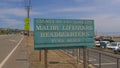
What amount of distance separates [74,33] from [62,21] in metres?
0.76

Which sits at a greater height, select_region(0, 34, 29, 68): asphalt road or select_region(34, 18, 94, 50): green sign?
select_region(34, 18, 94, 50): green sign

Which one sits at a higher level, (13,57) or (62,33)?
(62,33)

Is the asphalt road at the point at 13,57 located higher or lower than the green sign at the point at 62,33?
lower

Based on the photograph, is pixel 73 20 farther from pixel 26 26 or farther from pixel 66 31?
pixel 26 26

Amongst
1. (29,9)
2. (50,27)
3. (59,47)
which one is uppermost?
(29,9)

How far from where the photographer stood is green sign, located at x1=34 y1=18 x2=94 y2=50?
443 inches

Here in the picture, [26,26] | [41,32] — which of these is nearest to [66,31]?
[41,32]

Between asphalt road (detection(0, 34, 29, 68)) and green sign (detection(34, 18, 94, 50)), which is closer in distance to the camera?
green sign (detection(34, 18, 94, 50))

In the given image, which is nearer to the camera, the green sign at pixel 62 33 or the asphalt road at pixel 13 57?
the green sign at pixel 62 33

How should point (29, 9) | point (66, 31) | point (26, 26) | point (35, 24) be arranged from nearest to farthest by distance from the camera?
point (35, 24), point (66, 31), point (26, 26), point (29, 9)

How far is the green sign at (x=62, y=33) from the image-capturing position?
11242 mm

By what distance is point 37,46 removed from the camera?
1120 centimetres

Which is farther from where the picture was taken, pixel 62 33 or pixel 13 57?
pixel 13 57

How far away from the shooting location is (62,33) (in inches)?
464
